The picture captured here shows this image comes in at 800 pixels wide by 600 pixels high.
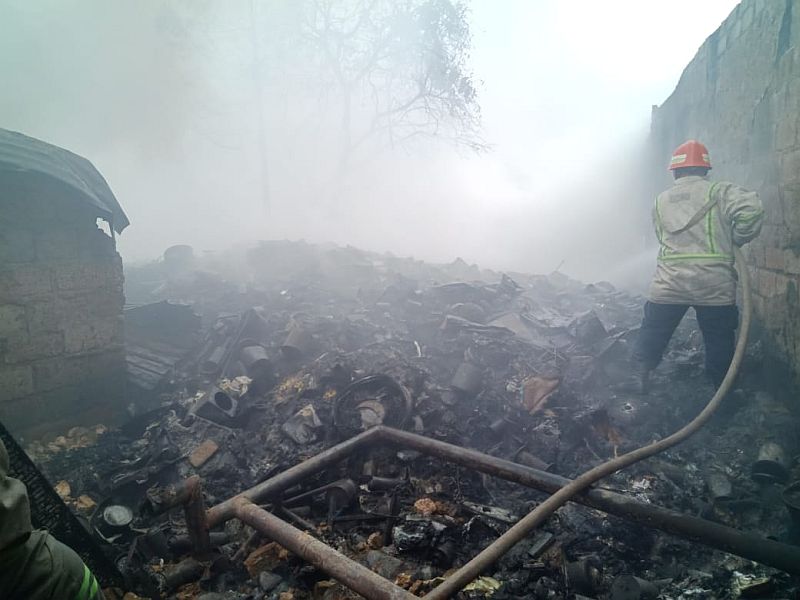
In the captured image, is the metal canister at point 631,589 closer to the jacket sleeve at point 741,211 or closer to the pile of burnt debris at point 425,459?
the pile of burnt debris at point 425,459

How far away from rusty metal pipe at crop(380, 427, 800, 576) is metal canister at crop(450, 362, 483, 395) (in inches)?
80.1

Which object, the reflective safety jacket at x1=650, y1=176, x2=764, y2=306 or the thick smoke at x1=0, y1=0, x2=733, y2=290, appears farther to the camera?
the thick smoke at x1=0, y1=0, x2=733, y2=290

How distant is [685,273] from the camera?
429 cm

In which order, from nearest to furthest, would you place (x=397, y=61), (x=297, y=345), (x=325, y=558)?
(x=325, y=558) → (x=297, y=345) → (x=397, y=61)

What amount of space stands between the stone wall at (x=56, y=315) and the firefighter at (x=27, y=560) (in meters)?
3.96

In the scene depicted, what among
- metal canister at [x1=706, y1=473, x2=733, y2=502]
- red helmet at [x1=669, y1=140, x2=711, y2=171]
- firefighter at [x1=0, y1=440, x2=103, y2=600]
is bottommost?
metal canister at [x1=706, y1=473, x2=733, y2=502]

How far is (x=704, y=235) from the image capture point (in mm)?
4207

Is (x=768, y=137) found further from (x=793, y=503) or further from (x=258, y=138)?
(x=258, y=138)

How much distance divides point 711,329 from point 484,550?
3.53 meters

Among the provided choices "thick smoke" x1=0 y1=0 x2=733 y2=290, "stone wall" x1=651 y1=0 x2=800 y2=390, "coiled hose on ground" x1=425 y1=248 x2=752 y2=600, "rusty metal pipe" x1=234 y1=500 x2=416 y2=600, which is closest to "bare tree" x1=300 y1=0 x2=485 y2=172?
"thick smoke" x1=0 y1=0 x2=733 y2=290

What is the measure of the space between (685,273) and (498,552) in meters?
3.48

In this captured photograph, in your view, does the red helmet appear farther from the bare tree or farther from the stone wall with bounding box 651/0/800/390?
the bare tree

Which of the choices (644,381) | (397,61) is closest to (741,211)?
(644,381)

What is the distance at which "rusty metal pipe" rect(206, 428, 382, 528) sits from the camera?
95.3 inches
